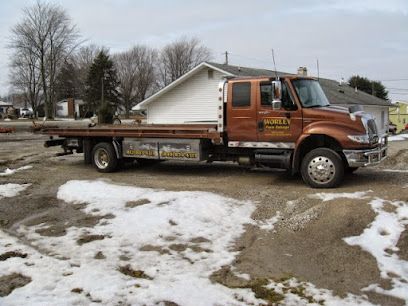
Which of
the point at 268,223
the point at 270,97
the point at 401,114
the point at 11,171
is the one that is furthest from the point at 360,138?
the point at 401,114

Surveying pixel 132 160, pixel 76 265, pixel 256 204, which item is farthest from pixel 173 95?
pixel 76 265

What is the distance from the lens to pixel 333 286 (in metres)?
5.50

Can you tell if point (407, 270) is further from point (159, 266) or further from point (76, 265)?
point (76, 265)

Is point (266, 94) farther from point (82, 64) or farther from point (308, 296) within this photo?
point (82, 64)

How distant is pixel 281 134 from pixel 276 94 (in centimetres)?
92

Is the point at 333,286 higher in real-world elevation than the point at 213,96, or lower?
lower

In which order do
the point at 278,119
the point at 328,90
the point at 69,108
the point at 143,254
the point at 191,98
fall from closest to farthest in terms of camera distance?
1. the point at 143,254
2. the point at 278,119
3. the point at 191,98
4. the point at 328,90
5. the point at 69,108

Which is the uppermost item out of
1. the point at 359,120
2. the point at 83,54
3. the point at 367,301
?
the point at 83,54

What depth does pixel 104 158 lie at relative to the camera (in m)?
13.6

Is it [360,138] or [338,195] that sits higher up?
[360,138]

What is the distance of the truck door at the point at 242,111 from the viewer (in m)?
11.0

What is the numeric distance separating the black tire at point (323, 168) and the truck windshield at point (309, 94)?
111 cm

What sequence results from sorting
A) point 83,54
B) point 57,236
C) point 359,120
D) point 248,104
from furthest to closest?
point 83,54 < point 248,104 < point 359,120 < point 57,236

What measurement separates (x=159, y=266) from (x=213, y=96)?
2576 cm
